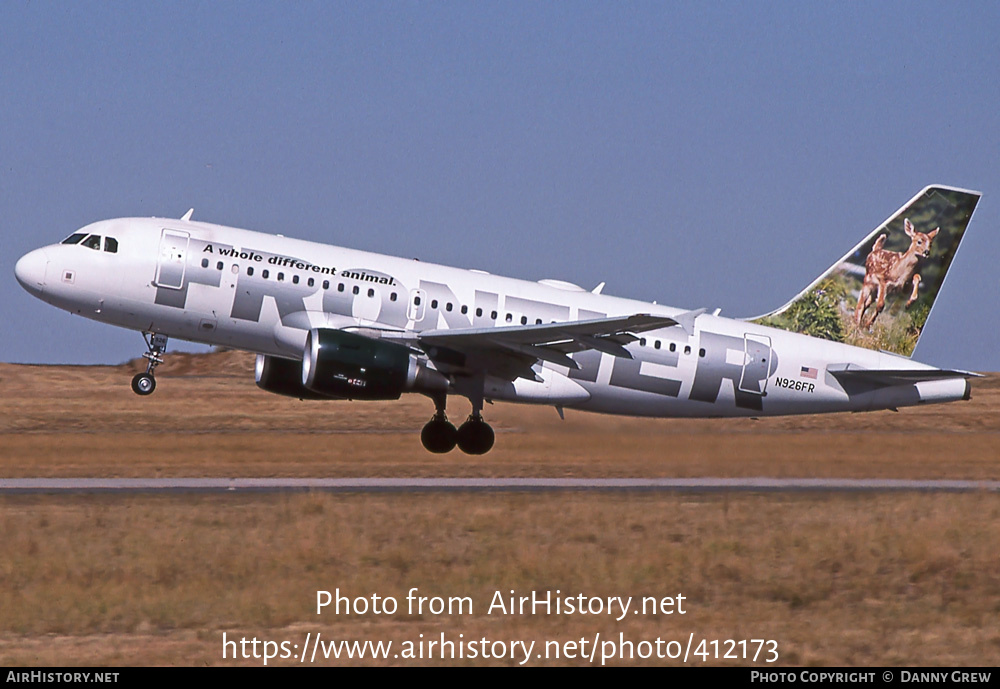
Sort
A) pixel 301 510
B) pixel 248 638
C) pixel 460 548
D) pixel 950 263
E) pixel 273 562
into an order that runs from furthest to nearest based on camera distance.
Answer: pixel 950 263
pixel 301 510
pixel 460 548
pixel 273 562
pixel 248 638

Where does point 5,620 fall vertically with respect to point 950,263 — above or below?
below

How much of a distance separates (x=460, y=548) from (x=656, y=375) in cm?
1065

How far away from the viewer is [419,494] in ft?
86.0

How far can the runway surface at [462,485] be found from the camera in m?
27.1

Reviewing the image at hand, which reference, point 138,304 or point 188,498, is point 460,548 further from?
point 138,304

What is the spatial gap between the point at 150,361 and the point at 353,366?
4.84m

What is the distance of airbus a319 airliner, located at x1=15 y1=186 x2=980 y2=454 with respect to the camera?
1033 inches

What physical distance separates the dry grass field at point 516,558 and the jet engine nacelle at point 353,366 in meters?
2.15

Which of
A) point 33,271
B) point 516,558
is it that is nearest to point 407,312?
point 33,271

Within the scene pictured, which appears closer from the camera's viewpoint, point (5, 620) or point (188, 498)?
point (5, 620)

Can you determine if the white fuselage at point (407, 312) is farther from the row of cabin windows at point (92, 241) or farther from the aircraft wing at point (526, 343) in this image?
the aircraft wing at point (526, 343)

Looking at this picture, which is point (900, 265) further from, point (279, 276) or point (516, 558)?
point (516, 558)

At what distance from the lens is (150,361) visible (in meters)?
27.3

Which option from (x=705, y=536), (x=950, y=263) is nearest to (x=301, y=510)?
(x=705, y=536)
